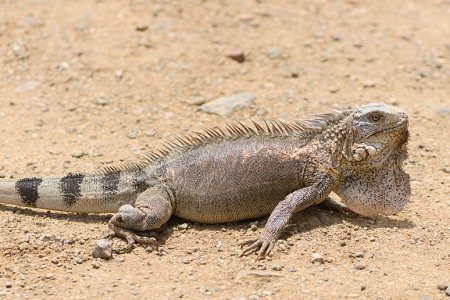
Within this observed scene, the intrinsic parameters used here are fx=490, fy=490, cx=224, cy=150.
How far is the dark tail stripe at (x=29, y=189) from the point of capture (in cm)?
609

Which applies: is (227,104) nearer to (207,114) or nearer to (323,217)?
(207,114)

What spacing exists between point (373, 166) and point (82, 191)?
3.55m

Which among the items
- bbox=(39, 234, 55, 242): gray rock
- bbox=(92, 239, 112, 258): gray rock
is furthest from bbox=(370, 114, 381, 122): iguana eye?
bbox=(39, 234, 55, 242): gray rock

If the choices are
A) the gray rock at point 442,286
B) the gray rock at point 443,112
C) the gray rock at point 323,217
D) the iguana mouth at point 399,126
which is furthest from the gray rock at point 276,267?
the gray rock at point 443,112

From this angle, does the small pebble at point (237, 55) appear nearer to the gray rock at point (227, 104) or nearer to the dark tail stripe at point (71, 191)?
the gray rock at point (227, 104)

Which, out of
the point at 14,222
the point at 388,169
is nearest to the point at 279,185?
the point at 388,169

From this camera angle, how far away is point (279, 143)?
19.7 ft

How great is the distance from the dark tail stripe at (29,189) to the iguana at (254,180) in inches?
0.5

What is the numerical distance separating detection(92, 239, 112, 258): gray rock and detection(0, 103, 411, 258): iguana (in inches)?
7.4

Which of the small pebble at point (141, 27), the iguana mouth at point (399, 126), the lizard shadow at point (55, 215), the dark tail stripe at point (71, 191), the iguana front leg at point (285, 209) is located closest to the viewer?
the iguana front leg at point (285, 209)

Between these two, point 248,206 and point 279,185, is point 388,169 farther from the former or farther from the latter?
point 248,206

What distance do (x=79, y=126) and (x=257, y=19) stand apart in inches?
210

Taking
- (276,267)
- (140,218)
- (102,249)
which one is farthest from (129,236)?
(276,267)

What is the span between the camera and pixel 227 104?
8.80 metres
